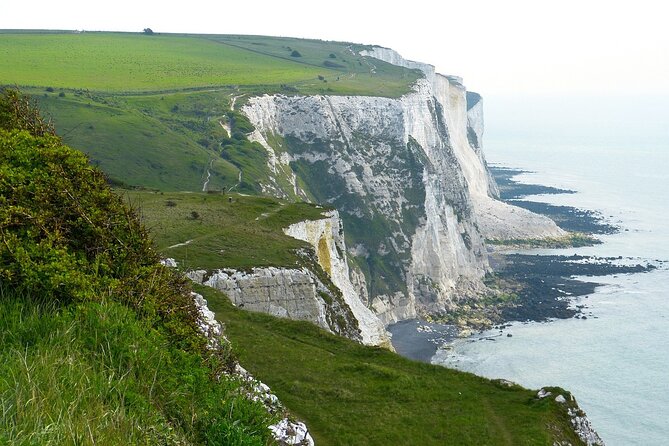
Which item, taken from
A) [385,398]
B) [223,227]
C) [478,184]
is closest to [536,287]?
[478,184]

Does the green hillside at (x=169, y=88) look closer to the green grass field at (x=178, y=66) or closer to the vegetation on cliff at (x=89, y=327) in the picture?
the green grass field at (x=178, y=66)

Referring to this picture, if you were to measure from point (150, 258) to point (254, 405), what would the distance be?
443cm

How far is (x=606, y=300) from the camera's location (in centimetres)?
10119

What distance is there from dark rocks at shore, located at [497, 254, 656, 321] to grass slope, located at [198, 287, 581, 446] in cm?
7040

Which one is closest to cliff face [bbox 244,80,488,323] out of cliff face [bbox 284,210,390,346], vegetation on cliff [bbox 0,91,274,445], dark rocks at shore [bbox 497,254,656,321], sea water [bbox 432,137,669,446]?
dark rocks at shore [bbox 497,254,656,321]

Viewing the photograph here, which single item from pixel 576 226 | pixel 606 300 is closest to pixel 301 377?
pixel 606 300

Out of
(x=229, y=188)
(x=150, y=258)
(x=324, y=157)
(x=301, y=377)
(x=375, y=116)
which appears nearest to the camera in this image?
(x=150, y=258)

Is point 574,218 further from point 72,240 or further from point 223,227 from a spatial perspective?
point 72,240

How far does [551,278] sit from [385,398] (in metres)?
99.1

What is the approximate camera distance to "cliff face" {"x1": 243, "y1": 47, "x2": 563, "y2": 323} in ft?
339

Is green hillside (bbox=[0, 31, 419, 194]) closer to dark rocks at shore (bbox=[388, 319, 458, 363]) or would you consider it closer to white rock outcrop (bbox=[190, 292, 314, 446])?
dark rocks at shore (bbox=[388, 319, 458, 363])

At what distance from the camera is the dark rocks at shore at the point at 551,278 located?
9744cm

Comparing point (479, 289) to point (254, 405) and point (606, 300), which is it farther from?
point (254, 405)

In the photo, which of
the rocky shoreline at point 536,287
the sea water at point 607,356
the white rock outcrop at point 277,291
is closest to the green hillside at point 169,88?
the white rock outcrop at point 277,291
